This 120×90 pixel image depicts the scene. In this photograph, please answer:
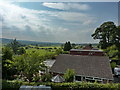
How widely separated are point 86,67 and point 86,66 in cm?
6

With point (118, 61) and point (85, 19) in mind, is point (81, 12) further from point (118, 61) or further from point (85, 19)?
point (118, 61)

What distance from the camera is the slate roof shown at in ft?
12.6

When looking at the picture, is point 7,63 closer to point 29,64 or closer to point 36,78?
point 29,64

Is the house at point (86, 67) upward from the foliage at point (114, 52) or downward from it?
downward

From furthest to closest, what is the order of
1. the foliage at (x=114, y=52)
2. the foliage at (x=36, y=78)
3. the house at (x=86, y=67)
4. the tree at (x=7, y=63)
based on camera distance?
the foliage at (x=114, y=52) → the tree at (x=7, y=63) → the house at (x=86, y=67) → the foliage at (x=36, y=78)

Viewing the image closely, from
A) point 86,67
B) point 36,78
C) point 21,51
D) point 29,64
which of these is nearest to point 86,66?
point 86,67

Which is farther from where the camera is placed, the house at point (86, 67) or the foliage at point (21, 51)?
the house at point (86, 67)

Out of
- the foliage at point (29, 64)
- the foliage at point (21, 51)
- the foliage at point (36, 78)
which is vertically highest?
the foliage at point (21, 51)

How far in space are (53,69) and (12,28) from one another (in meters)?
2.35

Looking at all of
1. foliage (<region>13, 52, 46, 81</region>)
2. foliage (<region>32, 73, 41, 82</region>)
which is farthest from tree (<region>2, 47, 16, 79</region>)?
foliage (<region>32, 73, 41, 82</region>)

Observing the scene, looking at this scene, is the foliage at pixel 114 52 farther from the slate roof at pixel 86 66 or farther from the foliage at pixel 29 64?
the foliage at pixel 29 64

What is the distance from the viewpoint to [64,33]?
9.86 ft

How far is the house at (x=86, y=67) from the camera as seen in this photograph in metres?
3.76

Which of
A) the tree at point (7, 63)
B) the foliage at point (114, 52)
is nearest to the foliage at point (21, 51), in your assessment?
the tree at point (7, 63)
